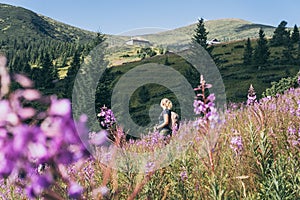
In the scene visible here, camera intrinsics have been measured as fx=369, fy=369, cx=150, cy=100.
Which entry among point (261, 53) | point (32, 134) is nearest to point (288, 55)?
point (261, 53)

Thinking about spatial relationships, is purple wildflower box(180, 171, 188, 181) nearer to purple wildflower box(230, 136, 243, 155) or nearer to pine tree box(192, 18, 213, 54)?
purple wildflower box(230, 136, 243, 155)

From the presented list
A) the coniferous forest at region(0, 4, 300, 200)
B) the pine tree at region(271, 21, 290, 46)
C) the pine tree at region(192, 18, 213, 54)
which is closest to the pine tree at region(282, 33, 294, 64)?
the pine tree at region(271, 21, 290, 46)

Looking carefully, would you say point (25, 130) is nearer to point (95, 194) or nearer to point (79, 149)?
point (79, 149)

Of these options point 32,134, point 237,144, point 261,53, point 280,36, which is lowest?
point 237,144

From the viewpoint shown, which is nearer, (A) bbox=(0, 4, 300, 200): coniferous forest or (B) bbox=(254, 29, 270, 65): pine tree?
(A) bbox=(0, 4, 300, 200): coniferous forest

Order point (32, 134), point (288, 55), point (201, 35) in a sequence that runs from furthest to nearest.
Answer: point (288, 55) < point (201, 35) < point (32, 134)

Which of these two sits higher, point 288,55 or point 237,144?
point 288,55

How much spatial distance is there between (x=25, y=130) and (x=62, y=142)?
0.12 m

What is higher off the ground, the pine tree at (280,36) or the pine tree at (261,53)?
the pine tree at (280,36)

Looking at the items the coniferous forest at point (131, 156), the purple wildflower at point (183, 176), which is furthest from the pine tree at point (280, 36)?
the purple wildflower at point (183, 176)

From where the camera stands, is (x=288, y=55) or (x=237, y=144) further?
(x=288, y=55)

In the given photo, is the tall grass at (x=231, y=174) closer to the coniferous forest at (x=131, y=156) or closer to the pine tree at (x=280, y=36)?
the coniferous forest at (x=131, y=156)

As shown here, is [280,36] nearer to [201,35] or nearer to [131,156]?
[201,35]

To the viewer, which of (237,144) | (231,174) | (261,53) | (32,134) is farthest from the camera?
(261,53)
